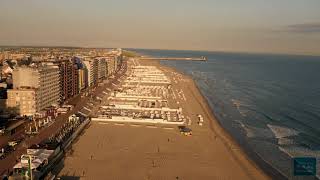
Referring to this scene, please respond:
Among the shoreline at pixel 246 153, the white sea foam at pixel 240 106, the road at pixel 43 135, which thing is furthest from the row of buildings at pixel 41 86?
the white sea foam at pixel 240 106

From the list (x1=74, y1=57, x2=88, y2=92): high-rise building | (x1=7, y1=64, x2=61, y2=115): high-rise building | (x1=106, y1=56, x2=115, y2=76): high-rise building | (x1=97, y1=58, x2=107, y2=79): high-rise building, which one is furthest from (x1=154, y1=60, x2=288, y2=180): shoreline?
(x1=106, y1=56, x2=115, y2=76): high-rise building

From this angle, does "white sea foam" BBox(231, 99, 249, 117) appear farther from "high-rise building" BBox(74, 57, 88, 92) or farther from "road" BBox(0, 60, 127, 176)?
"high-rise building" BBox(74, 57, 88, 92)

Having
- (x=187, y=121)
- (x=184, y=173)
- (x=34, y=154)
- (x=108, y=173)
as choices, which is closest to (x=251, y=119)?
(x=187, y=121)

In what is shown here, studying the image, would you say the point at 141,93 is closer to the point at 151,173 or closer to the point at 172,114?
A: the point at 172,114

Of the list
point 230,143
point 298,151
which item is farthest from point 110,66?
point 298,151

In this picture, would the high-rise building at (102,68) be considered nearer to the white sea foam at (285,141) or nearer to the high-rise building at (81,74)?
the high-rise building at (81,74)

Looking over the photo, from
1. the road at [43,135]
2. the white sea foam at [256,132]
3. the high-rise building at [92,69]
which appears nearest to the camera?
the road at [43,135]
